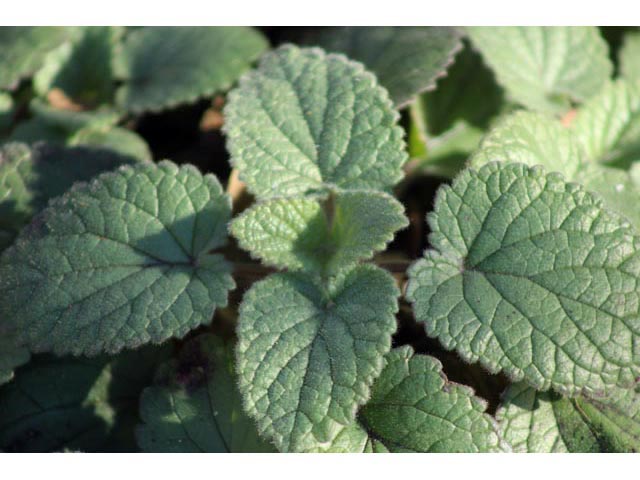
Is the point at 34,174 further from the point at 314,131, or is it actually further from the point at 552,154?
the point at 552,154

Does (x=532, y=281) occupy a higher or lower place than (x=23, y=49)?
lower

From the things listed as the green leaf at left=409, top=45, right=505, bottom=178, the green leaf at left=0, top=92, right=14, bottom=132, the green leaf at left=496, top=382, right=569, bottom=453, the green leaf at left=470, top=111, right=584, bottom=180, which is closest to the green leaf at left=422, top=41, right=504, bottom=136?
the green leaf at left=409, top=45, right=505, bottom=178

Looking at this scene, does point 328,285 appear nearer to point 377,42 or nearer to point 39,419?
point 39,419

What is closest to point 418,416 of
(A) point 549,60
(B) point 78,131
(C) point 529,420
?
(C) point 529,420

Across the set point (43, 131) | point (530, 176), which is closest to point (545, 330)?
point (530, 176)

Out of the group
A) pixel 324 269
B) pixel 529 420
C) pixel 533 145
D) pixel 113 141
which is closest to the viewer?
pixel 529 420

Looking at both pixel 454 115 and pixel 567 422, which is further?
pixel 454 115
